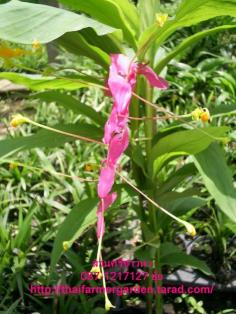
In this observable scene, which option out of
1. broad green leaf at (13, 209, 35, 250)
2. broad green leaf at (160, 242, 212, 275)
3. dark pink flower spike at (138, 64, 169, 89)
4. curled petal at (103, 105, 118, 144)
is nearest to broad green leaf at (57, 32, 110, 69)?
dark pink flower spike at (138, 64, 169, 89)

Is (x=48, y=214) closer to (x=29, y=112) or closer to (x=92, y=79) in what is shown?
(x=92, y=79)

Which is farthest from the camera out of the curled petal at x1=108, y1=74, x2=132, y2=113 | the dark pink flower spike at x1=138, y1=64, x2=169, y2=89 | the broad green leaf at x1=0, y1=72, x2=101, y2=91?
the broad green leaf at x1=0, y1=72, x2=101, y2=91

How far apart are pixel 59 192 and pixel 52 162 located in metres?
0.35

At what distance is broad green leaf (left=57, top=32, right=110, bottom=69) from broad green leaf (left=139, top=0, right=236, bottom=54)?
0.14 meters

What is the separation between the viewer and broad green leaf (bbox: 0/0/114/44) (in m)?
0.71

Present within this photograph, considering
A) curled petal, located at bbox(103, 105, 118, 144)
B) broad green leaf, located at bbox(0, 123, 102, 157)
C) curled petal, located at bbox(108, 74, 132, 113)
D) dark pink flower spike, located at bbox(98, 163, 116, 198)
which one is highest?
curled petal, located at bbox(108, 74, 132, 113)

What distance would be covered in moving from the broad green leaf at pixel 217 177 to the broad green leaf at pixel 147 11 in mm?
283

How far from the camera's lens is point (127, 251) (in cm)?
146

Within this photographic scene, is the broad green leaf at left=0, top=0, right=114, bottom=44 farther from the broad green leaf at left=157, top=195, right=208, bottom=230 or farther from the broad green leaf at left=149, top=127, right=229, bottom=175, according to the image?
the broad green leaf at left=157, top=195, right=208, bottom=230

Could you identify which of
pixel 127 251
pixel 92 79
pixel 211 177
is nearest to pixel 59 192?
pixel 127 251

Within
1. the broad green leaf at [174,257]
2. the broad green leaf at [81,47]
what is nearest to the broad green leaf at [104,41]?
the broad green leaf at [81,47]

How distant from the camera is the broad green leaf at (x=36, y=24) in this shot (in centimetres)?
71

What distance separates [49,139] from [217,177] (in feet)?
1.33

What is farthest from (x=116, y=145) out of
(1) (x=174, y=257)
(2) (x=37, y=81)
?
(1) (x=174, y=257)
